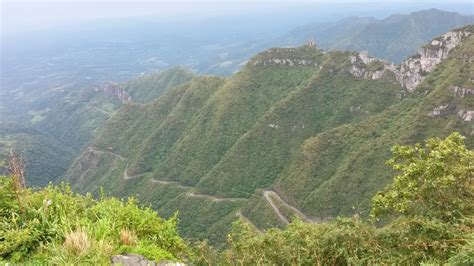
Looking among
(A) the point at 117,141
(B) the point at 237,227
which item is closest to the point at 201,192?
(A) the point at 117,141

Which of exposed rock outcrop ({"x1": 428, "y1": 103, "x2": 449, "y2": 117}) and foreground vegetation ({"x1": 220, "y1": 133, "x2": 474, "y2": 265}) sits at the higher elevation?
foreground vegetation ({"x1": 220, "y1": 133, "x2": 474, "y2": 265})

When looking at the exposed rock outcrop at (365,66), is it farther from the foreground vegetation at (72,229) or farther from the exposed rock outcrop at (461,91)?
the foreground vegetation at (72,229)

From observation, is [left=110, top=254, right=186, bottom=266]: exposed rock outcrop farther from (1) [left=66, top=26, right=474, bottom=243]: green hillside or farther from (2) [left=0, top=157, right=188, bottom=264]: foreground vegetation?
(1) [left=66, top=26, right=474, bottom=243]: green hillside

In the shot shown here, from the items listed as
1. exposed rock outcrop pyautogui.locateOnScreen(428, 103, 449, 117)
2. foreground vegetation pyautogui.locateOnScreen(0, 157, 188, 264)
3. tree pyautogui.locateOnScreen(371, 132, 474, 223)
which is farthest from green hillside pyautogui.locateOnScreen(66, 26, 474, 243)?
foreground vegetation pyautogui.locateOnScreen(0, 157, 188, 264)

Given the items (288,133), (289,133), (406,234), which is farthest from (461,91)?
(406,234)

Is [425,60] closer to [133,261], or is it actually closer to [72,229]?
[133,261]

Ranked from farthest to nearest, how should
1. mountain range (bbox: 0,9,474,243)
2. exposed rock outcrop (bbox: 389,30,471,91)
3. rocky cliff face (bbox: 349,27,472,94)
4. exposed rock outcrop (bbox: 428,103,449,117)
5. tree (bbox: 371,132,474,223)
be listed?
exposed rock outcrop (bbox: 389,30,471,91) → rocky cliff face (bbox: 349,27,472,94) → mountain range (bbox: 0,9,474,243) → exposed rock outcrop (bbox: 428,103,449,117) → tree (bbox: 371,132,474,223)
